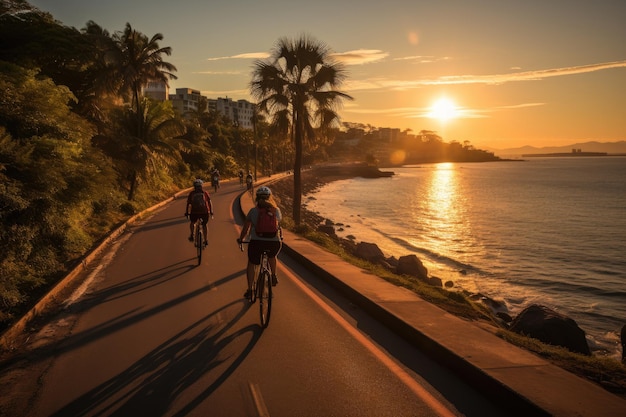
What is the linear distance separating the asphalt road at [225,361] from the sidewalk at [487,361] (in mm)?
184

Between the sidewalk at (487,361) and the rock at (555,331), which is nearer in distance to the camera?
the sidewalk at (487,361)

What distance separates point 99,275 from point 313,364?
6.64m

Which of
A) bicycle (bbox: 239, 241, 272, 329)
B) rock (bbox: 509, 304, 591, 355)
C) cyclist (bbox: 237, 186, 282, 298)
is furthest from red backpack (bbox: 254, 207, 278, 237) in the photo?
rock (bbox: 509, 304, 591, 355)

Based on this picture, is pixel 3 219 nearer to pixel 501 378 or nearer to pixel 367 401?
pixel 367 401

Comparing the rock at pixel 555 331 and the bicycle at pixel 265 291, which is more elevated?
the bicycle at pixel 265 291

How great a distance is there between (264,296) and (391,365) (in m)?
2.19

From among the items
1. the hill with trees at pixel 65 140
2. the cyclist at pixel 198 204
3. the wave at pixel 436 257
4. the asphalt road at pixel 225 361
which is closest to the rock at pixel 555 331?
the asphalt road at pixel 225 361

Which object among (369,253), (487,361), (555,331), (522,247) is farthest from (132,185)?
(522,247)

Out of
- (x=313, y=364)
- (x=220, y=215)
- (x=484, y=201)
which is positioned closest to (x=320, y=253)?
(x=313, y=364)

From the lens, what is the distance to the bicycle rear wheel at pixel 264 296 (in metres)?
6.52

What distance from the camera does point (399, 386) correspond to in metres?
4.73

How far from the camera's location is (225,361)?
5.33 meters

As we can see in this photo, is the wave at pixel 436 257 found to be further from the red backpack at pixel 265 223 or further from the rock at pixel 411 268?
the red backpack at pixel 265 223

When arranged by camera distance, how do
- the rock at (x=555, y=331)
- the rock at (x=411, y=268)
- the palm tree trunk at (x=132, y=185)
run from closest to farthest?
the rock at (x=555, y=331)
the rock at (x=411, y=268)
the palm tree trunk at (x=132, y=185)
